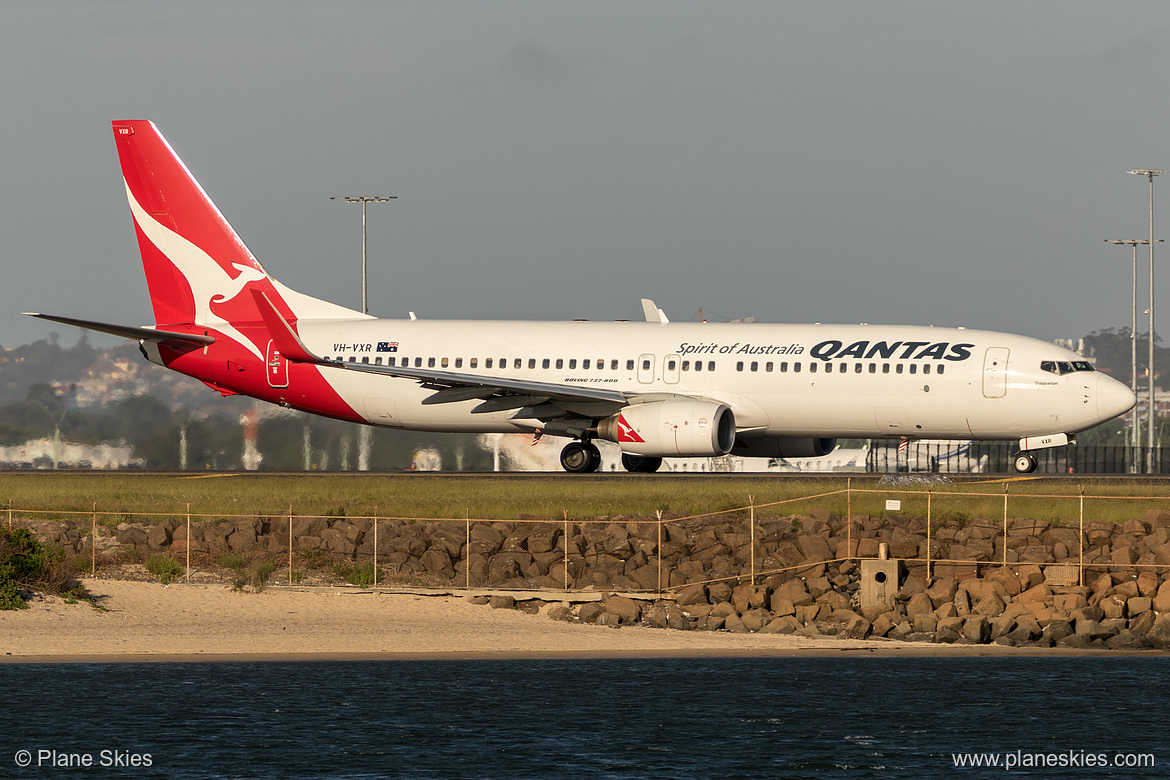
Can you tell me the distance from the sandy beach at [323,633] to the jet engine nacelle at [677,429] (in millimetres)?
9102

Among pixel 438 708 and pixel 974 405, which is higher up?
pixel 974 405

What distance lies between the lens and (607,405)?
139ft

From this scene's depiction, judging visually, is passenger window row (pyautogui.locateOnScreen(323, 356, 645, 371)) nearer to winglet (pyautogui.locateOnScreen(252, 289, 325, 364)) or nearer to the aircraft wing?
the aircraft wing

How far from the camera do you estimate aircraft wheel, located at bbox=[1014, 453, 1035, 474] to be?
41469 millimetres

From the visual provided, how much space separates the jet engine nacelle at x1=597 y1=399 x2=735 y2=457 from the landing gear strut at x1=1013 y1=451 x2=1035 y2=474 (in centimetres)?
711

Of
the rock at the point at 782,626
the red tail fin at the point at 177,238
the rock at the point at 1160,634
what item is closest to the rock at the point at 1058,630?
the rock at the point at 1160,634

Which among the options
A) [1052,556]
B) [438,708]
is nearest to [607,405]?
[1052,556]

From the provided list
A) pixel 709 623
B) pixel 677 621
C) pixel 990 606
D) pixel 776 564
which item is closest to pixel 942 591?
pixel 990 606

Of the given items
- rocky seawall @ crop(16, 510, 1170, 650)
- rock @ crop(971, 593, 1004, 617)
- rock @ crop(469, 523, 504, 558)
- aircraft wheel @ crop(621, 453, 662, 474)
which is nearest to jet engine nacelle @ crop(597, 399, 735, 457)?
aircraft wheel @ crop(621, 453, 662, 474)

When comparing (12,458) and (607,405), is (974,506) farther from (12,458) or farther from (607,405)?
(12,458)

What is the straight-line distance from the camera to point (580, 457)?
4369 centimetres

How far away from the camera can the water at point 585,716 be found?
22.0 m

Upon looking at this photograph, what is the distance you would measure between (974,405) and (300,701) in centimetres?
2099

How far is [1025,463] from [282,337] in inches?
738
